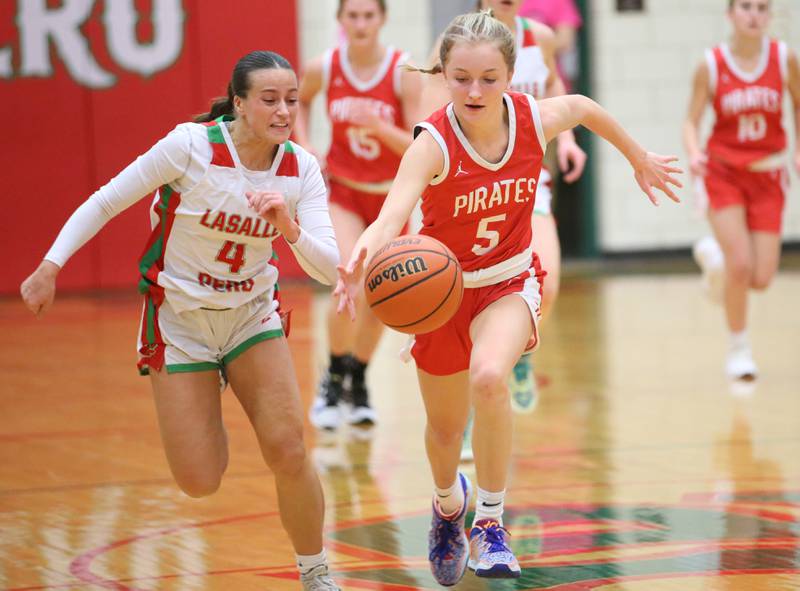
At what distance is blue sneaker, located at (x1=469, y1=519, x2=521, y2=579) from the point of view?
3.85 metres

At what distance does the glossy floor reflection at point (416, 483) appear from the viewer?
4.09 m

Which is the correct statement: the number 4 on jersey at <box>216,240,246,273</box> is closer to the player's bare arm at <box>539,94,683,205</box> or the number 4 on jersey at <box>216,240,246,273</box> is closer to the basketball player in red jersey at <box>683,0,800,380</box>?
the player's bare arm at <box>539,94,683,205</box>

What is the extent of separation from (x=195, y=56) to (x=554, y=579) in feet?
29.0

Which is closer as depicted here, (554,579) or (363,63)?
(554,579)

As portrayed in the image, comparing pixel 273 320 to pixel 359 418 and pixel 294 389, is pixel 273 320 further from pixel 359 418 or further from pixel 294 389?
pixel 359 418

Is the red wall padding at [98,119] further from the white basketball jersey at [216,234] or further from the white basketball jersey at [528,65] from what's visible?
the white basketball jersey at [216,234]

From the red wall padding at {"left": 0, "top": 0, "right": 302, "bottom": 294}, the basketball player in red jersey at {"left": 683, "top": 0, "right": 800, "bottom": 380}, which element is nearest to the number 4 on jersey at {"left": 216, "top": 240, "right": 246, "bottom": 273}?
the basketball player in red jersey at {"left": 683, "top": 0, "right": 800, "bottom": 380}

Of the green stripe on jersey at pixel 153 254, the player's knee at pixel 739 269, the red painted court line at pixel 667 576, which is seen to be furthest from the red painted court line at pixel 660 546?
the player's knee at pixel 739 269

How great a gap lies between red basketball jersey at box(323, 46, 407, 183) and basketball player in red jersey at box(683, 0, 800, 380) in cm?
181

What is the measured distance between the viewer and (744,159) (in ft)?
24.6

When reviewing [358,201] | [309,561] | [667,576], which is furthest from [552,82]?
[309,561]

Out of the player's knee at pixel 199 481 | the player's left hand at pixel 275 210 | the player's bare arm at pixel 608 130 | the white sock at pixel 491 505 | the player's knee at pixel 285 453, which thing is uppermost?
the player's bare arm at pixel 608 130

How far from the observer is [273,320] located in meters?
3.95

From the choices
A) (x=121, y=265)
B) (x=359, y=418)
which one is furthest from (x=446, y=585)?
(x=121, y=265)
